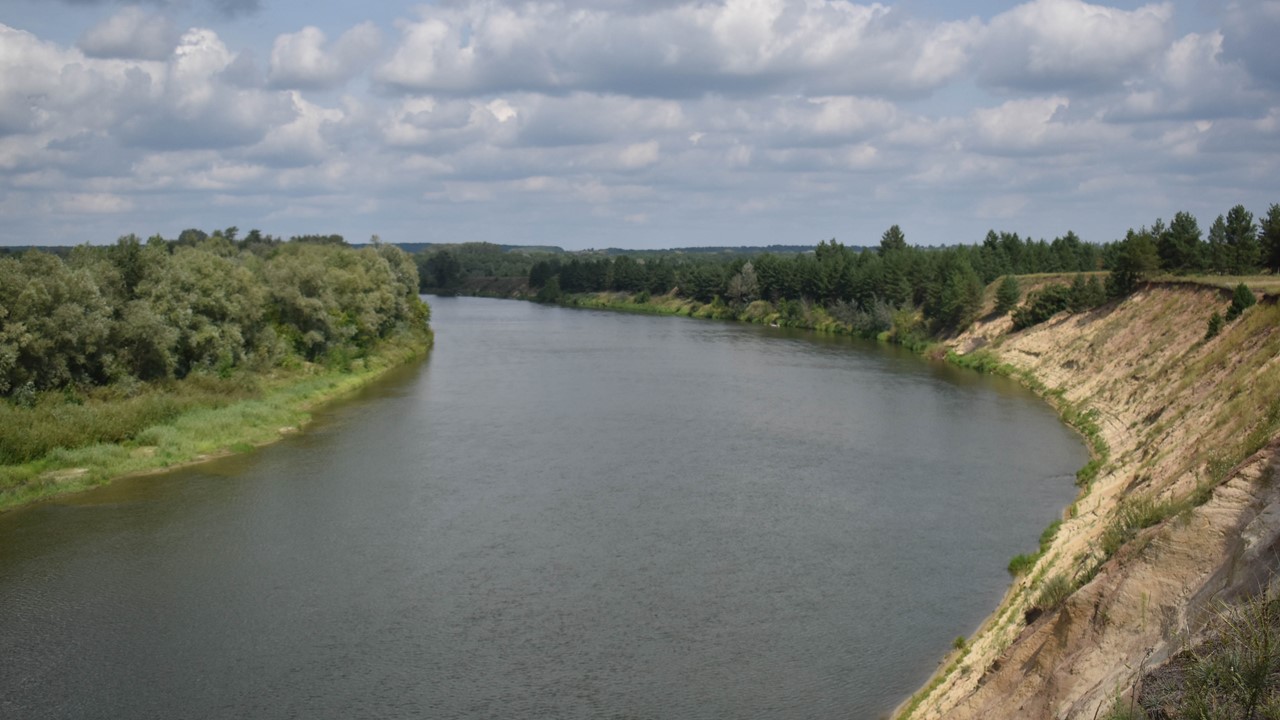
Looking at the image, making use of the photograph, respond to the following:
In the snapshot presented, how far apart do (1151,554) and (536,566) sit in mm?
11791

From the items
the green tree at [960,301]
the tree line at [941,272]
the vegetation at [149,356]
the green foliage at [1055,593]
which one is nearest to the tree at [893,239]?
the tree line at [941,272]

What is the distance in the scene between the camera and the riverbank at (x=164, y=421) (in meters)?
26.0

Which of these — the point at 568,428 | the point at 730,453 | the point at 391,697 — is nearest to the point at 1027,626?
the point at 391,697

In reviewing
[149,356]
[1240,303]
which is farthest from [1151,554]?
[149,356]

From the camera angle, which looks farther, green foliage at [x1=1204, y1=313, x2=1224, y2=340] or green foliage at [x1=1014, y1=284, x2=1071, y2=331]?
green foliage at [x1=1014, y1=284, x2=1071, y2=331]

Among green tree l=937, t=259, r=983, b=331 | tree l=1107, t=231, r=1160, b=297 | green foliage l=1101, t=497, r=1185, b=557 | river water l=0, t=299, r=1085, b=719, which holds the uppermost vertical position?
tree l=1107, t=231, r=1160, b=297

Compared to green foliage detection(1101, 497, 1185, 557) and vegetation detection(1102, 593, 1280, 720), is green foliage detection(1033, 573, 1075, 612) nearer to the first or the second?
green foliage detection(1101, 497, 1185, 557)

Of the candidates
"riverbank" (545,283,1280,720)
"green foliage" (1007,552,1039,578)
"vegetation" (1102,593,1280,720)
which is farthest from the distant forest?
"vegetation" (1102,593,1280,720)

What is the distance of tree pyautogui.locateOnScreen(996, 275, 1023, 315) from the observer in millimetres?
59719

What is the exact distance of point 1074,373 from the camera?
142 feet

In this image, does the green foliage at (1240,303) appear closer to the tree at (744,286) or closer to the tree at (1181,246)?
the tree at (1181,246)

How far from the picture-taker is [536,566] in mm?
20250

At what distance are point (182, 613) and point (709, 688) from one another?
964cm

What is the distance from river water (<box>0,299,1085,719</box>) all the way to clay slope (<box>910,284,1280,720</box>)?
4.84 ft
